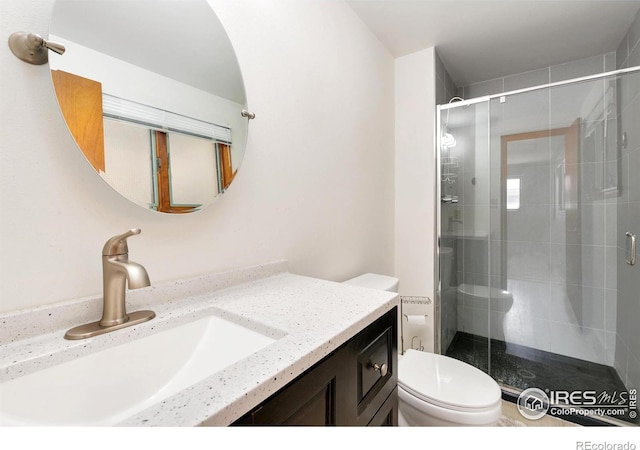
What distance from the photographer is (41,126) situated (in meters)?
0.59

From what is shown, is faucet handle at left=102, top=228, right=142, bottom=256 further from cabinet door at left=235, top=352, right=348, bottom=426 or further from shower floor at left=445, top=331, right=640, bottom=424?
shower floor at left=445, top=331, right=640, bottom=424

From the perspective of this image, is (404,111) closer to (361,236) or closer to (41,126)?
(361,236)

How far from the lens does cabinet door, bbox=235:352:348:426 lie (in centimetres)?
44

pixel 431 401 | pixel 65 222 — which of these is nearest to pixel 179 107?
pixel 65 222

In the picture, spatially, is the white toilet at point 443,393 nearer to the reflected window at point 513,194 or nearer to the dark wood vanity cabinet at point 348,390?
the dark wood vanity cabinet at point 348,390

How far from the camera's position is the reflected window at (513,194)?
→ 5.88ft

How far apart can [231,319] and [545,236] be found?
74.9 inches

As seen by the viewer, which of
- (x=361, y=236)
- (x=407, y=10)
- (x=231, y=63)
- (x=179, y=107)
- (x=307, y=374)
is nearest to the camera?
(x=307, y=374)

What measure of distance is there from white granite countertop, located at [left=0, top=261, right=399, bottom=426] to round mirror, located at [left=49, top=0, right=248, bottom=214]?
262 millimetres

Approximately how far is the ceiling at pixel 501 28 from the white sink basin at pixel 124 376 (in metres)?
1.76

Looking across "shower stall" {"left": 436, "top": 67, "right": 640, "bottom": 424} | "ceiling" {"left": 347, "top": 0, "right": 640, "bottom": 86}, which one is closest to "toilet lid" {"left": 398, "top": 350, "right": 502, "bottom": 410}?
"shower stall" {"left": 436, "top": 67, "right": 640, "bottom": 424}

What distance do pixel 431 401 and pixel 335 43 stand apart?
171 cm

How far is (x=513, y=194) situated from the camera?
71.1 inches

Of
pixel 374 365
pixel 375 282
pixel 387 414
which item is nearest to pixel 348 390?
pixel 374 365
